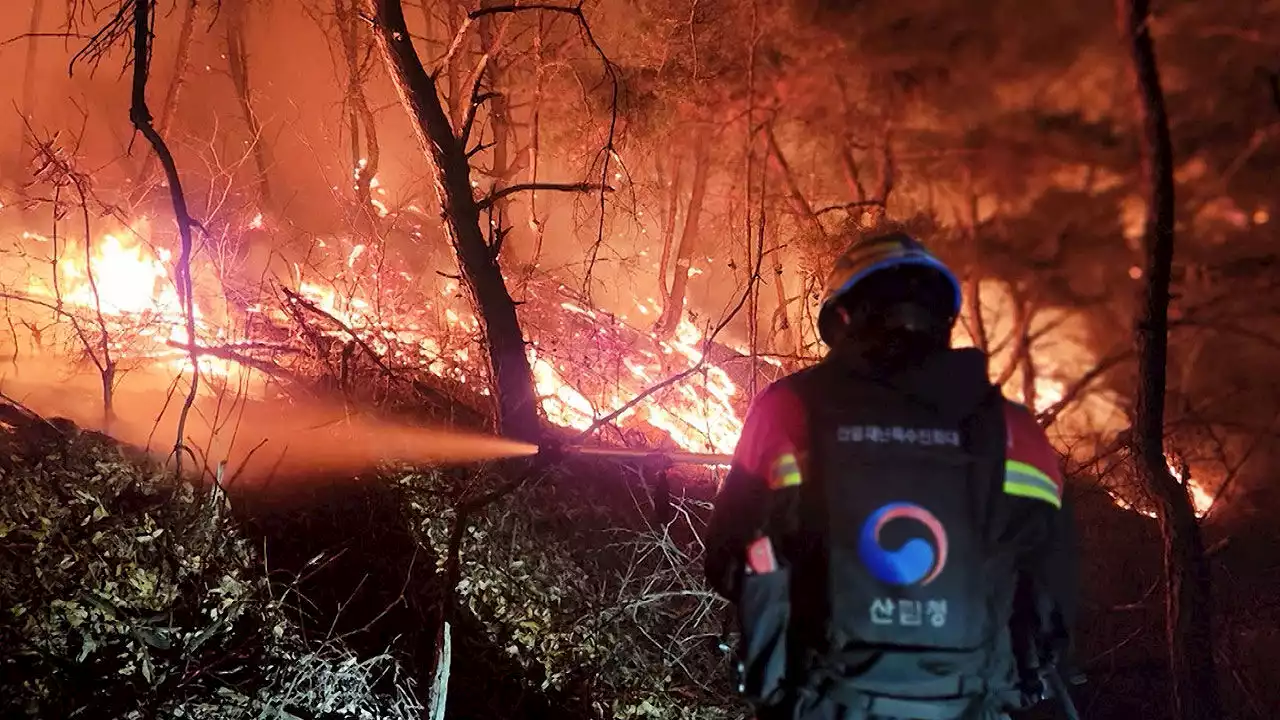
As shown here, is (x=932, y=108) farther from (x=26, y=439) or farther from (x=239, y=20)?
(x=26, y=439)

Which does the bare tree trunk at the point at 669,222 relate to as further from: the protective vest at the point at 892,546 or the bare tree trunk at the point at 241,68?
the protective vest at the point at 892,546

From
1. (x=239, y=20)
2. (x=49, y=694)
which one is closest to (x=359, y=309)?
(x=49, y=694)

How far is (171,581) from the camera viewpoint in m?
4.55

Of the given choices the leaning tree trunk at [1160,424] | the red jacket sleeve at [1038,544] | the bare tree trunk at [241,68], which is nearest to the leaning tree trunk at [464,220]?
the red jacket sleeve at [1038,544]

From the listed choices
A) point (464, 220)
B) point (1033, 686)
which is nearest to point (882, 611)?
point (1033, 686)

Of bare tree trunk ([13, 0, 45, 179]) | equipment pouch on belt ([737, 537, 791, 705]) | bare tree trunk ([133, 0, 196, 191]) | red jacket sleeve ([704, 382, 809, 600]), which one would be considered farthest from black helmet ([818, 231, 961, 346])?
bare tree trunk ([133, 0, 196, 191])

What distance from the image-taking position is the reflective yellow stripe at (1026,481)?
226 cm

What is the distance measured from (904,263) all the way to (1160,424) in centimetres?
411

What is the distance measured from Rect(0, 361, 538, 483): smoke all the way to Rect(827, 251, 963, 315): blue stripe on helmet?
3.98 meters

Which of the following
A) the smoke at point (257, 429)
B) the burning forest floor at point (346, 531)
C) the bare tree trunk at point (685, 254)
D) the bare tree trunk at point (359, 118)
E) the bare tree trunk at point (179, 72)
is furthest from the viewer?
the bare tree trunk at point (685, 254)

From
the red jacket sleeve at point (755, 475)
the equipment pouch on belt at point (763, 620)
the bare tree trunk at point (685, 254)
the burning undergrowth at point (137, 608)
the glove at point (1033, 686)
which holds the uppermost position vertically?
the bare tree trunk at point (685, 254)

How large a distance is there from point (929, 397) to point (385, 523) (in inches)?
184

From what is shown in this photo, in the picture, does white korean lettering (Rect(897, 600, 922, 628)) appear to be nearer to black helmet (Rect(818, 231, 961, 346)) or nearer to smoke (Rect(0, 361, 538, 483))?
black helmet (Rect(818, 231, 961, 346))

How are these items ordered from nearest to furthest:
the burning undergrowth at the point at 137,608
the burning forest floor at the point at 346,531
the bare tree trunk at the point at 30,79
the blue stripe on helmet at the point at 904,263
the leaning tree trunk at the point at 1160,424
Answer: the blue stripe on helmet at the point at 904,263 → the burning undergrowth at the point at 137,608 → the burning forest floor at the point at 346,531 → the leaning tree trunk at the point at 1160,424 → the bare tree trunk at the point at 30,79
